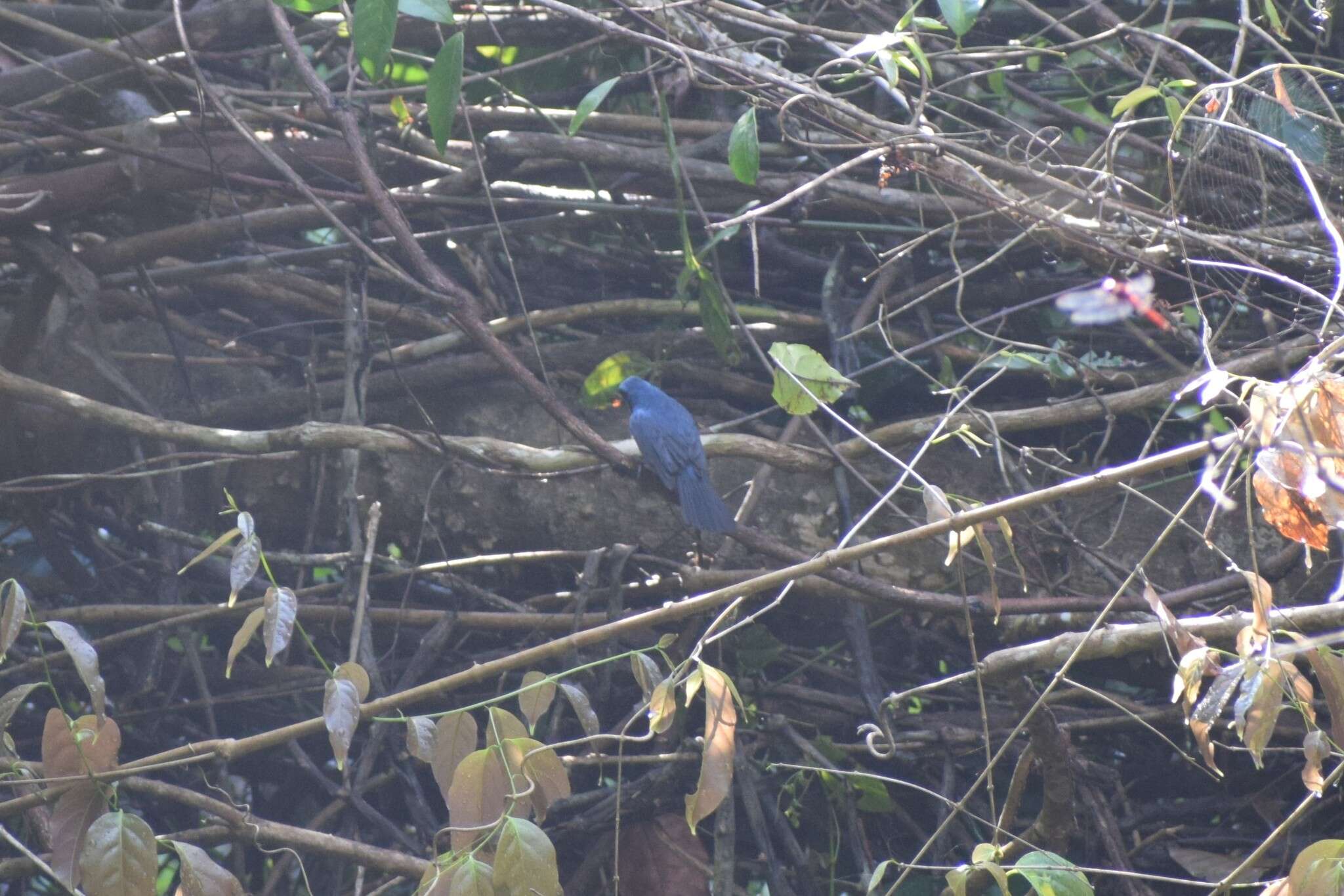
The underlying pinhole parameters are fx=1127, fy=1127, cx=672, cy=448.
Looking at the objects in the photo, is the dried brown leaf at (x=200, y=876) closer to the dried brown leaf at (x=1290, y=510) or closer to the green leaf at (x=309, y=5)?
the dried brown leaf at (x=1290, y=510)

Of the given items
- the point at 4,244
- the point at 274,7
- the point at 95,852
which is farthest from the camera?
the point at 4,244

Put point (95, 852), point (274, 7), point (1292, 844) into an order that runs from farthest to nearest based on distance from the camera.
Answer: point (274, 7)
point (1292, 844)
point (95, 852)

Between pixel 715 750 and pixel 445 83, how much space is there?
1.59 metres

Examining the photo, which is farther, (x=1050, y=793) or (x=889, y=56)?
(x=889, y=56)

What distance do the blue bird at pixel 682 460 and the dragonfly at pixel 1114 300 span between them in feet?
3.35

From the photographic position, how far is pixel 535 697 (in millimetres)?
1860

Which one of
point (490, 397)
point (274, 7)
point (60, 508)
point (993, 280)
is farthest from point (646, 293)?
point (60, 508)

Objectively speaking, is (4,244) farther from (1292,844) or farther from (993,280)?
(1292,844)

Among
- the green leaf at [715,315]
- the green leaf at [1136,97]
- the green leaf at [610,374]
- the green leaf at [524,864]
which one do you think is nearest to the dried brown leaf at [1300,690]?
the green leaf at [524,864]

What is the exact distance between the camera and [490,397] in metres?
A: 3.47

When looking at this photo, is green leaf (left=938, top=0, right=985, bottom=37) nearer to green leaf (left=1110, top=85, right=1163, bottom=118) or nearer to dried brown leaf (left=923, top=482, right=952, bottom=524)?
green leaf (left=1110, top=85, right=1163, bottom=118)

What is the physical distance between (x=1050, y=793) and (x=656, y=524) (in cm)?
143

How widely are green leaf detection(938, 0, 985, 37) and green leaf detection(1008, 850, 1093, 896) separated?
67.6 inches

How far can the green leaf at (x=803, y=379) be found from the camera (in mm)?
2234
